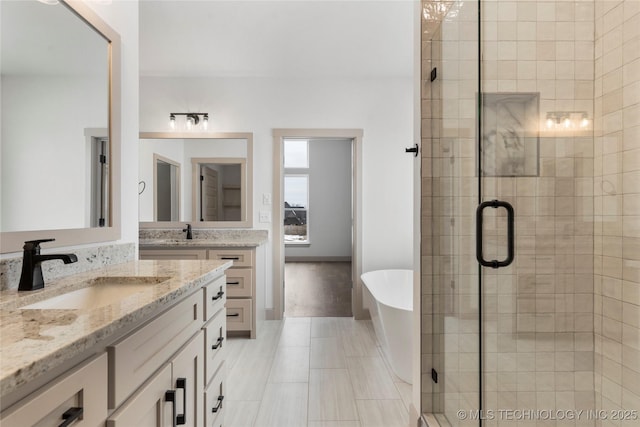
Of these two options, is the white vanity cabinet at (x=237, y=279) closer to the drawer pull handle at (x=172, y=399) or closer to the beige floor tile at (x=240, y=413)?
the beige floor tile at (x=240, y=413)

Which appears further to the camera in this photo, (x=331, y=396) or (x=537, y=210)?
(x=331, y=396)

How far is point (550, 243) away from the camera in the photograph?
1485 mm

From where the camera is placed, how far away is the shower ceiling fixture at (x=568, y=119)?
58.1 inches

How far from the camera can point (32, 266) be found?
3.48ft

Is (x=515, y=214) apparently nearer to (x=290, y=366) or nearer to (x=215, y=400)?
(x=215, y=400)

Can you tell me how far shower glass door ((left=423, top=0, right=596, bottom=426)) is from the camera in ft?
4.51

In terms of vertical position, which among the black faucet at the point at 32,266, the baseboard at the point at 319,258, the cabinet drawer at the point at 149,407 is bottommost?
the baseboard at the point at 319,258

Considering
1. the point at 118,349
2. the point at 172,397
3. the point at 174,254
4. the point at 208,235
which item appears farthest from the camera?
the point at 208,235

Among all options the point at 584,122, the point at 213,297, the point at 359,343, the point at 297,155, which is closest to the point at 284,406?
the point at 213,297

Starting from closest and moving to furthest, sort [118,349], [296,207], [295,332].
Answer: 1. [118,349]
2. [295,332]
3. [296,207]

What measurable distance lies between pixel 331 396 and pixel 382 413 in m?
0.33

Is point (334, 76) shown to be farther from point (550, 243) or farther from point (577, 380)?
point (577, 380)

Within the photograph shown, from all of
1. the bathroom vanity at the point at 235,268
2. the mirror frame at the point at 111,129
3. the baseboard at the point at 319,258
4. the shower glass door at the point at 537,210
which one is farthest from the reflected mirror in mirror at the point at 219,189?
the baseboard at the point at 319,258

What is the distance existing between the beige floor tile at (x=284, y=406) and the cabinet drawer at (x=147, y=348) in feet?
3.03
